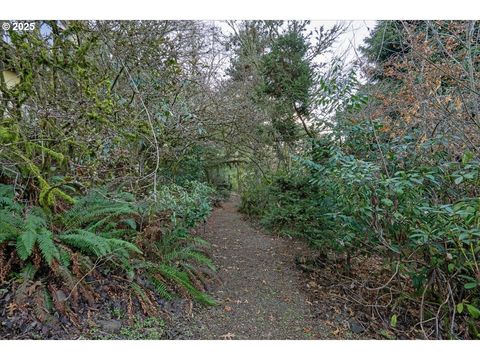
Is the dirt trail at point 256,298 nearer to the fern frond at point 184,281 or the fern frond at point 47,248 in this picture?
the fern frond at point 184,281

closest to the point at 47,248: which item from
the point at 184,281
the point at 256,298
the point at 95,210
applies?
the point at 95,210

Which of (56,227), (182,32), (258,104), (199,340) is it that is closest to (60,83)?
(56,227)

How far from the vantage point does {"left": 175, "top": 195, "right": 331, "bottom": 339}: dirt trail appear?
Result: 6.62 ft

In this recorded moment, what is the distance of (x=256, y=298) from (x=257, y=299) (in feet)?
0.06

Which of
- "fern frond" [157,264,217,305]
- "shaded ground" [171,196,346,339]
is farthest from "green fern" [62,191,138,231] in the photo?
"shaded ground" [171,196,346,339]

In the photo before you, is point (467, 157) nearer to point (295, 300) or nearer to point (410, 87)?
point (410, 87)

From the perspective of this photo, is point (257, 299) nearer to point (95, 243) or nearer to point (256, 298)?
point (256, 298)

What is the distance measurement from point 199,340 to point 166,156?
245 centimetres

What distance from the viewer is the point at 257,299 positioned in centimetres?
246

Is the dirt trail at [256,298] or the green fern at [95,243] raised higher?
the green fern at [95,243]

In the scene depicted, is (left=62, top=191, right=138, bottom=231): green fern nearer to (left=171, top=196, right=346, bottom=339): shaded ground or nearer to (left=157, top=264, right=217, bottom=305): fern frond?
(left=157, top=264, right=217, bottom=305): fern frond

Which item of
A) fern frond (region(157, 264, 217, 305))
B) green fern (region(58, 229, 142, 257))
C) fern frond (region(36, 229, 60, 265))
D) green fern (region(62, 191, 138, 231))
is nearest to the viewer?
fern frond (region(36, 229, 60, 265))

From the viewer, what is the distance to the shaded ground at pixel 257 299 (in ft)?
6.62

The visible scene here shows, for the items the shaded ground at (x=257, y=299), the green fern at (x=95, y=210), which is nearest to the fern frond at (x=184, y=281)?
the shaded ground at (x=257, y=299)
